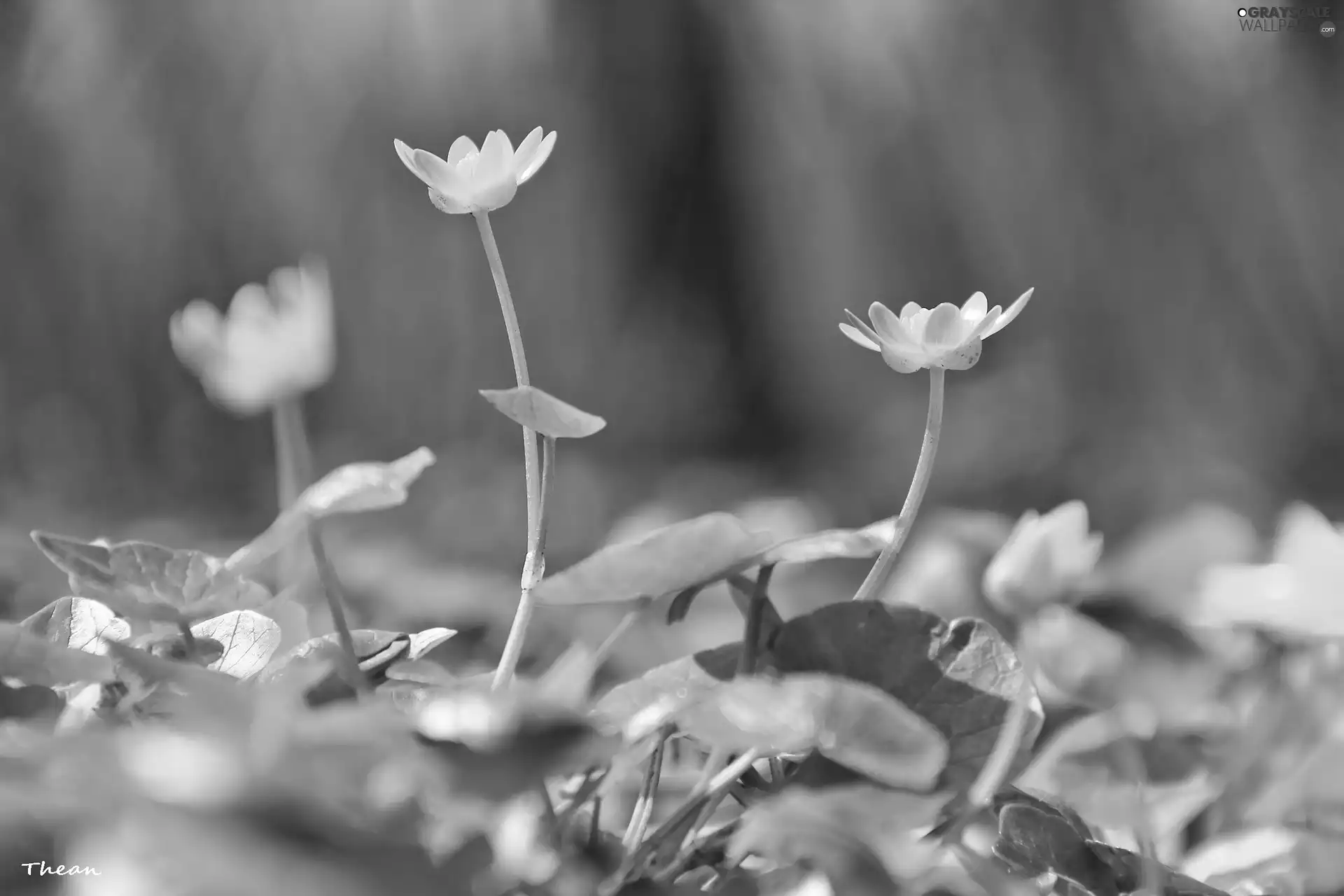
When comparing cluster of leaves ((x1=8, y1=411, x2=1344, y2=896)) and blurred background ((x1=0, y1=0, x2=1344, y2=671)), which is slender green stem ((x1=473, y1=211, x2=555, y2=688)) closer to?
cluster of leaves ((x1=8, y1=411, x2=1344, y2=896))

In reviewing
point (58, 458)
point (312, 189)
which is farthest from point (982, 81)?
point (58, 458)

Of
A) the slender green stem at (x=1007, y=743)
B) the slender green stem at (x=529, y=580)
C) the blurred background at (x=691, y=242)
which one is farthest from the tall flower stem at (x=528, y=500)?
the blurred background at (x=691, y=242)

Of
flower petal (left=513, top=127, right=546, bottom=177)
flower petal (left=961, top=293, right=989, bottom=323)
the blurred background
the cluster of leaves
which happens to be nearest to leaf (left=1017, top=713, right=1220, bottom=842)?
the cluster of leaves

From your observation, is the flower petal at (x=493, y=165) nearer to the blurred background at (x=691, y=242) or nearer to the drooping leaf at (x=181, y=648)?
the drooping leaf at (x=181, y=648)

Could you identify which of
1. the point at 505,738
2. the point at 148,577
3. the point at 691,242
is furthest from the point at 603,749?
the point at 691,242

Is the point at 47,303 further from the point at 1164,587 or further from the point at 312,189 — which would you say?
the point at 1164,587

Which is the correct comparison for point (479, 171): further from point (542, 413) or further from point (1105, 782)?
point (1105, 782)
